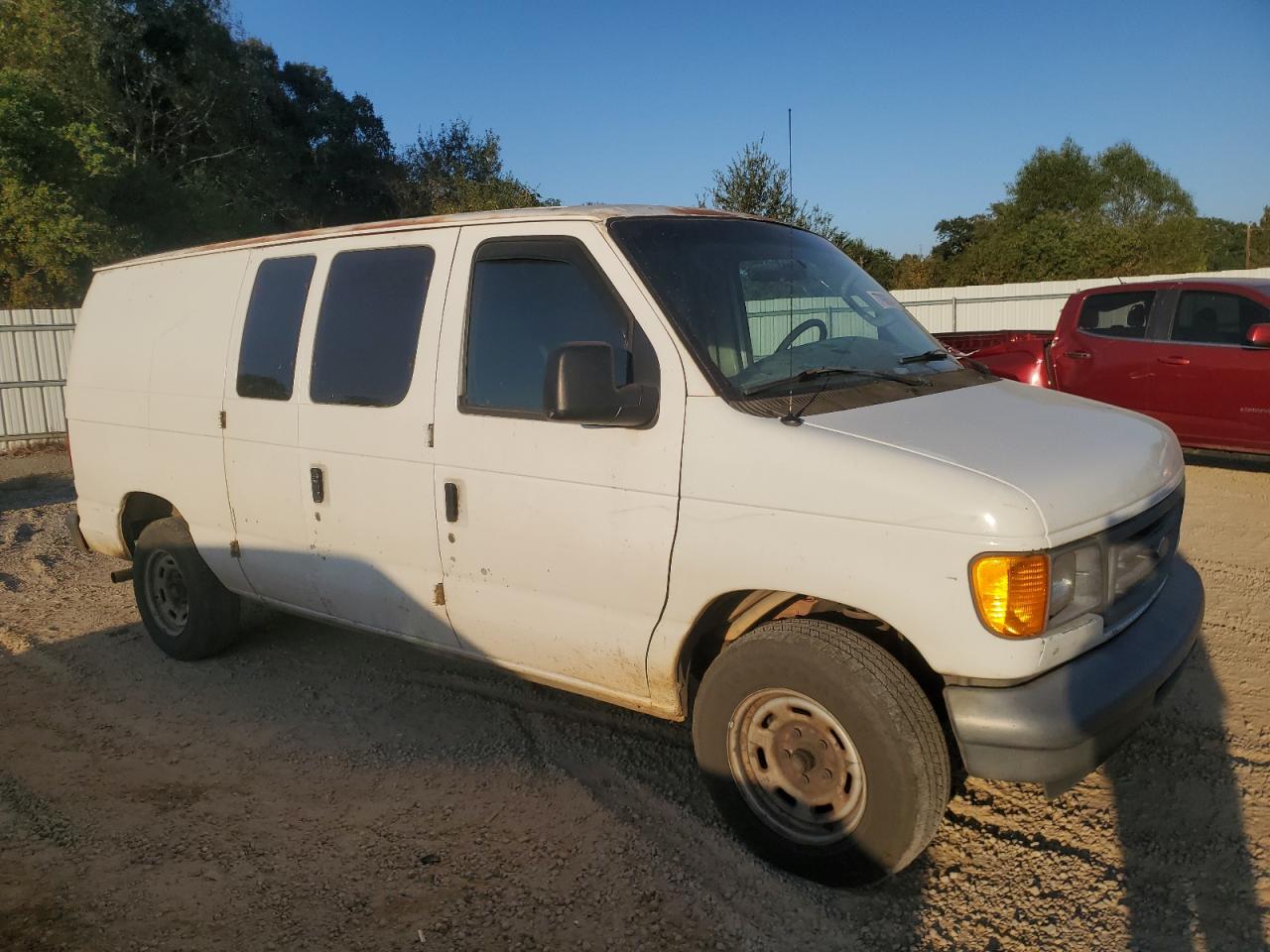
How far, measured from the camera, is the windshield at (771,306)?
11.3ft

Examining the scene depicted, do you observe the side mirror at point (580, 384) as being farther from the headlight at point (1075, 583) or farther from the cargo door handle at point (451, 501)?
the headlight at point (1075, 583)

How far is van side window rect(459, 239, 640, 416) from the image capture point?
359cm

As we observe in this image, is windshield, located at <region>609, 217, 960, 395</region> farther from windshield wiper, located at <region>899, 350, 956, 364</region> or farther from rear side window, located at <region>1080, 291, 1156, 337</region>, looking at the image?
rear side window, located at <region>1080, 291, 1156, 337</region>

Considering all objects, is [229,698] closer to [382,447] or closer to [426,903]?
[382,447]

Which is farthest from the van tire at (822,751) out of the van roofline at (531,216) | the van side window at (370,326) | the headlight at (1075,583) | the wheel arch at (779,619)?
the van side window at (370,326)

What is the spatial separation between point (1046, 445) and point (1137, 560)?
1.69 feet

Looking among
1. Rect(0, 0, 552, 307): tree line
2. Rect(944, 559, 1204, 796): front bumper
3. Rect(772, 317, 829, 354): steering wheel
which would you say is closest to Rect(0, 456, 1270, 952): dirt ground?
Rect(944, 559, 1204, 796): front bumper

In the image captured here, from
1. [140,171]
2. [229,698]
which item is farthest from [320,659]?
[140,171]

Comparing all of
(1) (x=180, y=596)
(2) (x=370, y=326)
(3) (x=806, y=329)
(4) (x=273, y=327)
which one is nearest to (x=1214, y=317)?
(3) (x=806, y=329)

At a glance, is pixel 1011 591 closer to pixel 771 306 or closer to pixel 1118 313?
pixel 771 306

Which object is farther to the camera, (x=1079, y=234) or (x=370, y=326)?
(x=1079, y=234)

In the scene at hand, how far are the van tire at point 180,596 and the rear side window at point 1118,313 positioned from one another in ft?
29.1

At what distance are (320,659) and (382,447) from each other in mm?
2143

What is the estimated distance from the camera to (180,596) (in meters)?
5.63
